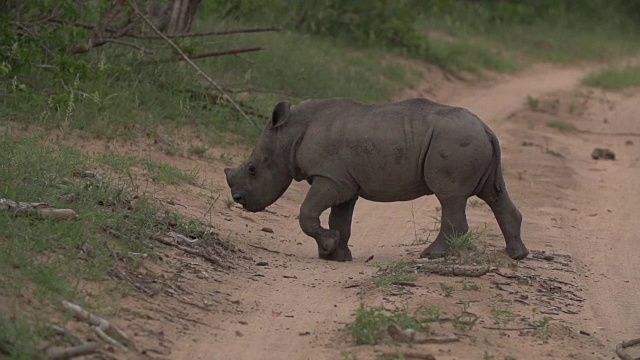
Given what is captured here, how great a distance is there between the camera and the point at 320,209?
8.27 meters

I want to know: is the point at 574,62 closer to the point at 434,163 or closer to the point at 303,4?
the point at 303,4

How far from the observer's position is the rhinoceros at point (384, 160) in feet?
26.2

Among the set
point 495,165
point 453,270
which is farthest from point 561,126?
→ point 453,270

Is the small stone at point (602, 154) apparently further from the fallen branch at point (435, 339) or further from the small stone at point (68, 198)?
the fallen branch at point (435, 339)

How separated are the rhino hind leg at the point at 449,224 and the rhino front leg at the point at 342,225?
1.96ft

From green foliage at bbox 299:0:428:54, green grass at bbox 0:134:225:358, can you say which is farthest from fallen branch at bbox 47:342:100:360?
green foliage at bbox 299:0:428:54

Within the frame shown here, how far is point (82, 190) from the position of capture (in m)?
7.81

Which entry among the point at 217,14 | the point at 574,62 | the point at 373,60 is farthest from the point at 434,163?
the point at 574,62

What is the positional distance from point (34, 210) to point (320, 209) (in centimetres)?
206

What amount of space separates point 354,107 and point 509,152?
5.79 metres

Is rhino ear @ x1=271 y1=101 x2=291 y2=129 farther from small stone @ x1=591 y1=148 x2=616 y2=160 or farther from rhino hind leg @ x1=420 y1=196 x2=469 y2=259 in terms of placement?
small stone @ x1=591 y1=148 x2=616 y2=160

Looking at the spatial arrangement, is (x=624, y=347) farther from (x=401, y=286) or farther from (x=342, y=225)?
(x=342, y=225)

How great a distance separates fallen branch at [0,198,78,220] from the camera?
694cm

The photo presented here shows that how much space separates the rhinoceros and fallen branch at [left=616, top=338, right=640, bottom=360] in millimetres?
1840
